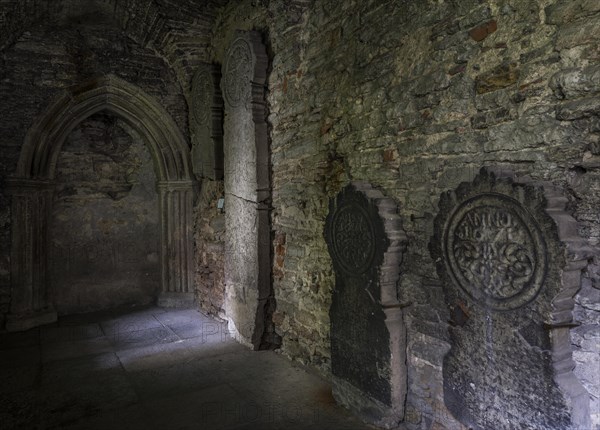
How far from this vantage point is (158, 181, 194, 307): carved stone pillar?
5645 mm

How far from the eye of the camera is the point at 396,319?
2.46 m

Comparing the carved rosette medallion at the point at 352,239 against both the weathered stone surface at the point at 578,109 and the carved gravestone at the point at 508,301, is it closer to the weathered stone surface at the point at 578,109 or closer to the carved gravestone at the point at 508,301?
the carved gravestone at the point at 508,301

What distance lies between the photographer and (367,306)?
100.0 inches

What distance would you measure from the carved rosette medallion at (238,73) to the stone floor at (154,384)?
240 cm

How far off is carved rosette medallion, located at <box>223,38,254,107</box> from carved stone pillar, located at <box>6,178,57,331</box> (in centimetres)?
260

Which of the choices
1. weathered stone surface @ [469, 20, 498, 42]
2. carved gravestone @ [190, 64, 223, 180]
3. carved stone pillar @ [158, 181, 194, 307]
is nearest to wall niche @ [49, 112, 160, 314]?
carved stone pillar @ [158, 181, 194, 307]

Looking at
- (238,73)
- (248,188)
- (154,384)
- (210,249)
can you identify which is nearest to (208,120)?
(238,73)

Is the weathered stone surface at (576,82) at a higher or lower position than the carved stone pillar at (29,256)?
higher

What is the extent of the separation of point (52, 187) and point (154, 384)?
125 inches

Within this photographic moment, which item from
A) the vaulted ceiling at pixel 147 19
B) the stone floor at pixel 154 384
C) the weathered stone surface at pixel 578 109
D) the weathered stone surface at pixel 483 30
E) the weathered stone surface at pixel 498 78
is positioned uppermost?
the vaulted ceiling at pixel 147 19

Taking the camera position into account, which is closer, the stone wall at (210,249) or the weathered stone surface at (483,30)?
the weathered stone surface at (483,30)

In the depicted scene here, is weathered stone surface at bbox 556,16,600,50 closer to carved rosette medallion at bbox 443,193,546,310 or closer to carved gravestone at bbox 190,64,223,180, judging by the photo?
carved rosette medallion at bbox 443,193,546,310

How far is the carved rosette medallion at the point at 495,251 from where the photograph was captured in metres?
1.75

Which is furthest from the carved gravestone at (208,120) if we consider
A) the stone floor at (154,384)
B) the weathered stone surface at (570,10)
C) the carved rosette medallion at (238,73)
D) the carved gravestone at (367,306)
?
the weathered stone surface at (570,10)
